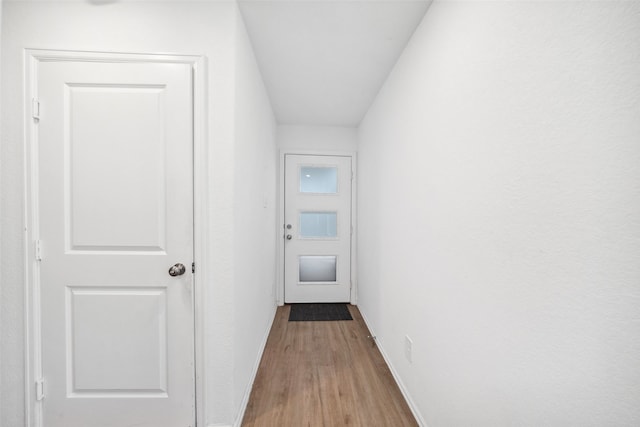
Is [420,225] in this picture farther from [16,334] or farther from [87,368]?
[16,334]

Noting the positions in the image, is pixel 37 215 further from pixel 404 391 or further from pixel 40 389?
pixel 404 391

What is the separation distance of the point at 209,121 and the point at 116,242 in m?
0.81

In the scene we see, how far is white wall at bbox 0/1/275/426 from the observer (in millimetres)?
1307

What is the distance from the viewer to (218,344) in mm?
1371

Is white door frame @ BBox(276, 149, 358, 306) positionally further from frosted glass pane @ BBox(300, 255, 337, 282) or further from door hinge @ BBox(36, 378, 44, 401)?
door hinge @ BBox(36, 378, 44, 401)

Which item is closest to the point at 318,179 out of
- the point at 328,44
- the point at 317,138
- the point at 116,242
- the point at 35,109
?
the point at 317,138

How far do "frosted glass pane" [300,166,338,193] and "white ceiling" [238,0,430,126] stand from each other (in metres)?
0.90

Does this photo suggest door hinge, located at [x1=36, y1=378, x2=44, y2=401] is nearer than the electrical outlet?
Yes

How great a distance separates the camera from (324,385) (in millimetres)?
1772

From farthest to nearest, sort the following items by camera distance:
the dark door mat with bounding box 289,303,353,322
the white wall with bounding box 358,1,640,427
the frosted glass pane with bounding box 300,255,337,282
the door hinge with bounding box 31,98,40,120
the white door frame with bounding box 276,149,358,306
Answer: the frosted glass pane with bounding box 300,255,337,282, the white door frame with bounding box 276,149,358,306, the dark door mat with bounding box 289,303,353,322, the door hinge with bounding box 31,98,40,120, the white wall with bounding box 358,1,640,427

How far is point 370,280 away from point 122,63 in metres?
2.52

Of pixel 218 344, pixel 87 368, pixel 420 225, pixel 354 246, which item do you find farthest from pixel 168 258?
pixel 354 246

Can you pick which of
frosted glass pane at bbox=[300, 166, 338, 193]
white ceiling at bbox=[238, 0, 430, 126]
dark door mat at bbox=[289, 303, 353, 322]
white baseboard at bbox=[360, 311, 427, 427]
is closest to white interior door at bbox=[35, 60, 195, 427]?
white ceiling at bbox=[238, 0, 430, 126]

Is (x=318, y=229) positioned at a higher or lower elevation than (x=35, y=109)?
lower
